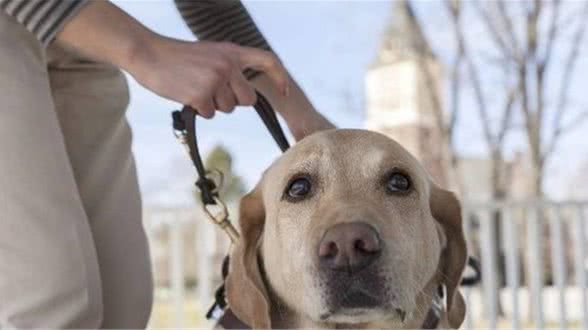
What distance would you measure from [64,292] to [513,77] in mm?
6861

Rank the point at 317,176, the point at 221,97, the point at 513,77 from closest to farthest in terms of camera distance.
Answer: the point at 221,97 < the point at 317,176 < the point at 513,77

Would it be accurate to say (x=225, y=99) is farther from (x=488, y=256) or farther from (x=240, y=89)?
(x=488, y=256)

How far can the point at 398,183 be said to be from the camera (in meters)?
1.53

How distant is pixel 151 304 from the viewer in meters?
1.86

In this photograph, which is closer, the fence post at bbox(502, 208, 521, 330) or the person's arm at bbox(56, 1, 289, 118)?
the person's arm at bbox(56, 1, 289, 118)

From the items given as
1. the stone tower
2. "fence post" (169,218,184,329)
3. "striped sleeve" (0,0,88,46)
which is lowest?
the stone tower

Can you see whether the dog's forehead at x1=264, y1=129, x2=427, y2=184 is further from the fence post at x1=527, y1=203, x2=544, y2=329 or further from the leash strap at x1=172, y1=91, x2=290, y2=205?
the fence post at x1=527, y1=203, x2=544, y2=329

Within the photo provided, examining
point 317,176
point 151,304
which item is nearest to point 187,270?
point 151,304

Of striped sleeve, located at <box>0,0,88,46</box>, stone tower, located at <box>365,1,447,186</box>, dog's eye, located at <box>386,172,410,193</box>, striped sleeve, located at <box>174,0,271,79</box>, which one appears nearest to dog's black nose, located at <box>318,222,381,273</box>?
dog's eye, located at <box>386,172,410,193</box>

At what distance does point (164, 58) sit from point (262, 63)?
22 centimetres

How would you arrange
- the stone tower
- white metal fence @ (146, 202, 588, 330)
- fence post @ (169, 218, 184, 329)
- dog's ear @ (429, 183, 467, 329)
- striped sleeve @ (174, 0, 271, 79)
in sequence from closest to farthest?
dog's ear @ (429, 183, 467, 329) < striped sleeve @ (174, 0, 271, 79) < white metal fence @ (146, 202, 588, 330) < fence post @ (169, 218, 184, 329) < the stone tower

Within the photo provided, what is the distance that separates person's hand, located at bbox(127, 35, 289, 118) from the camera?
1310 millimetres

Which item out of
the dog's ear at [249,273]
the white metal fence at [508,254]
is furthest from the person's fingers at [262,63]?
the white metal fence at [508,254]

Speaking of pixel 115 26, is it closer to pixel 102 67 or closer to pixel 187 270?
pixel 102 67
